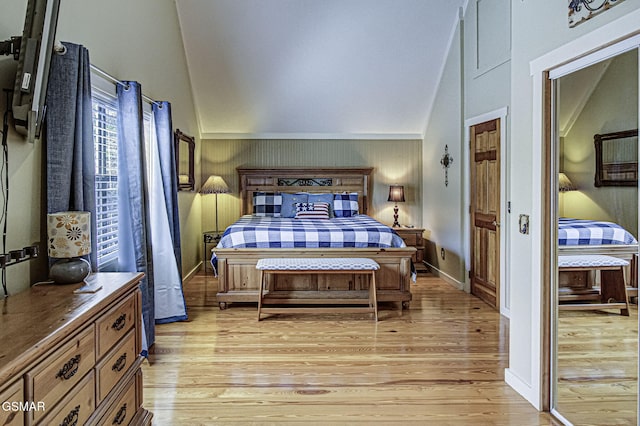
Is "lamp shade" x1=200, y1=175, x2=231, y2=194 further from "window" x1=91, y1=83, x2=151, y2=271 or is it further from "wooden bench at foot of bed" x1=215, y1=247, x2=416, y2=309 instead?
"window" x1=91, y1=83, x2=151, y2=271

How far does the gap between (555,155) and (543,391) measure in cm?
129

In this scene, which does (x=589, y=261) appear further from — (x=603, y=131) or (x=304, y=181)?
(x=304, y=181)

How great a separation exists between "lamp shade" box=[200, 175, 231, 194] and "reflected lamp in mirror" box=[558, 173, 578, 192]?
15.8ft

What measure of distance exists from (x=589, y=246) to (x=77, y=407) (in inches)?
93.0

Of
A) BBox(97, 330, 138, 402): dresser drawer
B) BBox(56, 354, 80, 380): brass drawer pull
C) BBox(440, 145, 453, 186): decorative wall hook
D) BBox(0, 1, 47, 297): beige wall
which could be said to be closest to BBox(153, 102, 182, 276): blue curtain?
BBox(0, 1, 47, 297): beige wall

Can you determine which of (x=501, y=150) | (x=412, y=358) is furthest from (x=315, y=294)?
(x=501, y=150)

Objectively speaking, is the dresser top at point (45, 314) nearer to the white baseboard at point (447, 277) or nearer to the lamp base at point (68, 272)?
the lamp base at point (68, 272)

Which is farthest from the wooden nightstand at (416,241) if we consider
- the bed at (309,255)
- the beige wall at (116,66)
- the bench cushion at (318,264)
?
the beige wall at (116,66)

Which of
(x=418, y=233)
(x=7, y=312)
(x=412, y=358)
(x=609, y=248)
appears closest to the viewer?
(x=7, y=312)

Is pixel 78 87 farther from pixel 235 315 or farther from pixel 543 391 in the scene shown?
pixel 543 391

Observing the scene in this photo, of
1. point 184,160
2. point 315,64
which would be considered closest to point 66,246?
point 184,160

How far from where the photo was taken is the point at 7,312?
1.63m

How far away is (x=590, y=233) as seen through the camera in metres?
2.32

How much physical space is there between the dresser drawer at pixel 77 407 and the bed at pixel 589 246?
217cm
